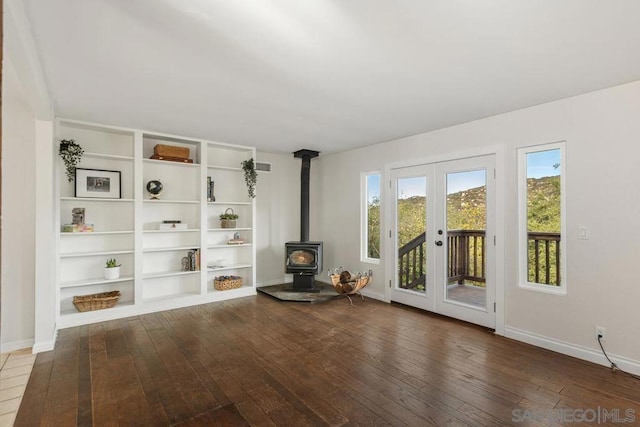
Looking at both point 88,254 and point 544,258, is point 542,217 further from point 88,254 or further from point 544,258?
point 88,254

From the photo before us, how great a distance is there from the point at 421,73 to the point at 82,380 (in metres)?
3.71

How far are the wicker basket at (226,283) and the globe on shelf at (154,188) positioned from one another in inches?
60.0

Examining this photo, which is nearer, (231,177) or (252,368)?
(252,368)

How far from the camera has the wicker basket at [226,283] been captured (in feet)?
16.7

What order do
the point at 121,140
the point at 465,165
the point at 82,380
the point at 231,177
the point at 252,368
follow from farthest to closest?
the point at 231,177 < the point at 121,140 < the point at 465,165 < the point at 252,368 < the point at 82,380

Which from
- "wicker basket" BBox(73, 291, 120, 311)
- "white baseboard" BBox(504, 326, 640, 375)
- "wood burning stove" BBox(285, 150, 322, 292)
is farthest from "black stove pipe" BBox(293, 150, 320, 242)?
"white baseboard" BBox(504, 326, 640, 375)

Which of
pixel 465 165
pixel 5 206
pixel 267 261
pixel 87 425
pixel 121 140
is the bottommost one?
pixel 87 425

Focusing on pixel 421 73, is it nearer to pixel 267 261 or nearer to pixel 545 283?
pixel 545 283

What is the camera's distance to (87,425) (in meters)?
2.17

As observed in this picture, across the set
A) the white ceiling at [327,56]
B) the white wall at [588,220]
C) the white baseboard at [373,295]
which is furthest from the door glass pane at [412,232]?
the white ceiling at [327,56]

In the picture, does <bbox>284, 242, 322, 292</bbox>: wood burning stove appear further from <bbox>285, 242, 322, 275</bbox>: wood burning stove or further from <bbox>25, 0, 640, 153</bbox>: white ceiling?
<bbox>25, 0, 640, 153</bbox>: white ceiling

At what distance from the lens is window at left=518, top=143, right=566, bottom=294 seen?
3.36 m

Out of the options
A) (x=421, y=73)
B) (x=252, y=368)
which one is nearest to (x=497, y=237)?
(x=421, y=73)

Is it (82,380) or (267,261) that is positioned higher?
(267,261)
